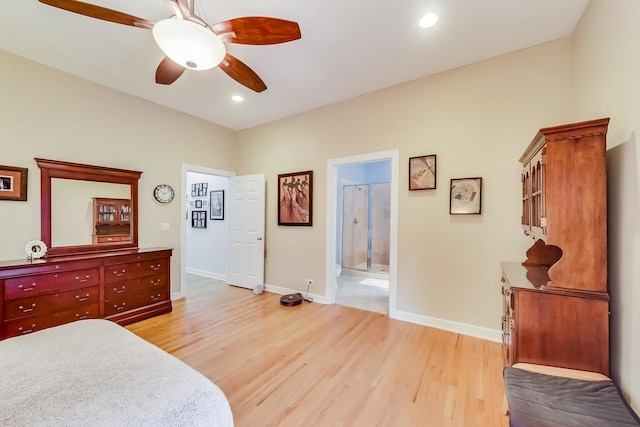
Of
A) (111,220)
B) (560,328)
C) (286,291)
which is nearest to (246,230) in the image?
(286,291)

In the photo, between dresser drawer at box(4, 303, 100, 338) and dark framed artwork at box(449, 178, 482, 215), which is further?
dark framed artwork at box(449, 178, 482, 215)

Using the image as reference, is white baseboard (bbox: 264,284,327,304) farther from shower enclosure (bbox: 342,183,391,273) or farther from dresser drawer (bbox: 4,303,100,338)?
dresser drawer (bbox: 4,303,100,338)

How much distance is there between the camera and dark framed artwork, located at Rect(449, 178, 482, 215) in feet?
9.02

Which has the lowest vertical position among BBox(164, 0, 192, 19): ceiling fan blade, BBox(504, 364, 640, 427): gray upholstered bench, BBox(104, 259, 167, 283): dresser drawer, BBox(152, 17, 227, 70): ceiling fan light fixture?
BBox(504, 364, 640, 427): gray upholstered bench

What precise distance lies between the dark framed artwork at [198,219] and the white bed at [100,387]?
4.30 meters

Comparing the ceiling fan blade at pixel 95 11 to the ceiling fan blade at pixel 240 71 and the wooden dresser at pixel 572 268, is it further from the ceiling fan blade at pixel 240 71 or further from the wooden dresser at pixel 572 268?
the wooden dresser at pixel 572 268

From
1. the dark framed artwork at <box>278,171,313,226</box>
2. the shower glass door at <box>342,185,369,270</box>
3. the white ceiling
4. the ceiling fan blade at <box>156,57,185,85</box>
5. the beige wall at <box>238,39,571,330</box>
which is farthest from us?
the shower glass door at <box>342,185,369,270</box>

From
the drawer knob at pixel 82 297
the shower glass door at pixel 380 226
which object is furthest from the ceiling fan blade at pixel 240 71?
the shower glass door at pixel 380 226

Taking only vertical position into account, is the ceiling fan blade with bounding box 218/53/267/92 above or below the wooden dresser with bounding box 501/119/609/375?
above

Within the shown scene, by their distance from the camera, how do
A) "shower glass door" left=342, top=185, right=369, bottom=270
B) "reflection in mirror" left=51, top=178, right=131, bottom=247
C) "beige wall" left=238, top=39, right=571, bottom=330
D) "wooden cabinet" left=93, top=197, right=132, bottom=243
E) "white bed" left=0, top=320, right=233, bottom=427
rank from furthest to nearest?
"shower glass door" left=342, top=185, right=369, bottom=270
"wooden cabinet" left=93, top=197, right=132, bottom=243
"reflection in mirror" left=51, top=178, right=131, bottom=247
"beige wall" left=238, top=39, right=571, bottom=330
"white bed" left=0, top=320, right=233, bottom=427

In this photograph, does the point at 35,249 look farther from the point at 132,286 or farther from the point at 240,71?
the point at 240,71

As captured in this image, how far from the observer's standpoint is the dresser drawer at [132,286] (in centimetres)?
299

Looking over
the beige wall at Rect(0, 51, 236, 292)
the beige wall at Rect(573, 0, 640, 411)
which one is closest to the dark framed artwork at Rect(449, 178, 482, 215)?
the beige wall at Rect(573, 0, 640, 411)

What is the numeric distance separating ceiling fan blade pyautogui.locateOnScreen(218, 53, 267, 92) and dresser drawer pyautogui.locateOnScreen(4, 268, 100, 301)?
2604 mm
